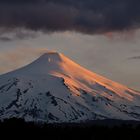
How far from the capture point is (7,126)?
134000 mm

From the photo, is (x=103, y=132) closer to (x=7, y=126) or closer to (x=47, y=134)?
(x=47, y=134)

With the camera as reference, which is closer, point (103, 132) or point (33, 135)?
point (33, 135)

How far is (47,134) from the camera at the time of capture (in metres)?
139

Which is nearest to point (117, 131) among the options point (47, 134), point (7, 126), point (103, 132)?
point (103, 132)

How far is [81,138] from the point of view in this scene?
137375mm

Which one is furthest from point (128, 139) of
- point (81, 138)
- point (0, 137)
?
point (0, 137)

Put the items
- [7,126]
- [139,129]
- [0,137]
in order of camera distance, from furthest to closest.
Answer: [139,129]
[7,126]
[0,137]

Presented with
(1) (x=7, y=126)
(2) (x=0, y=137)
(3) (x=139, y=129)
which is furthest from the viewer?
(3) (x=139, y=129)

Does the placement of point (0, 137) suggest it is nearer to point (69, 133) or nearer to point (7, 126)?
point (7, 126)

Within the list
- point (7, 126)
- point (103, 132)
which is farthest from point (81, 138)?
point (7, 126)

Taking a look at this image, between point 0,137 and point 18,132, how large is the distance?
20.5 feet

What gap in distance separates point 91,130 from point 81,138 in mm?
14120

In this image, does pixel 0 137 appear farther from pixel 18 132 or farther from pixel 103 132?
pixel 103 132

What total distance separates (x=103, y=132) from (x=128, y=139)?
51.8 ft
